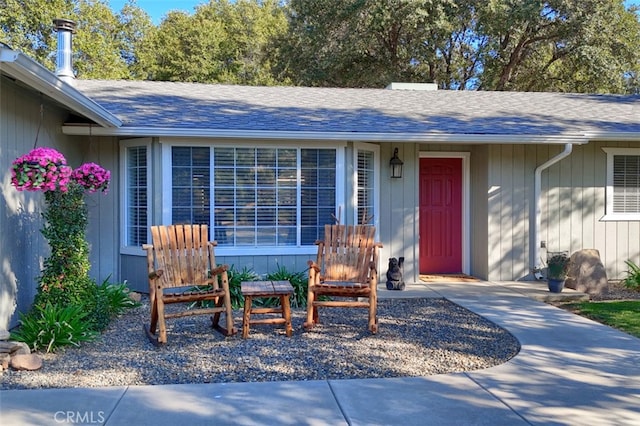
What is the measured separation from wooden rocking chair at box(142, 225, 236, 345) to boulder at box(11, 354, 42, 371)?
1041mm

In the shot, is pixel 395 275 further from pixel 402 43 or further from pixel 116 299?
pixel 402 43

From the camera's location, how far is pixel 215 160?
7840 mm

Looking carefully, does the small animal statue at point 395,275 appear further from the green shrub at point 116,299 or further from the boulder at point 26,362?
the boulder at point 26,362

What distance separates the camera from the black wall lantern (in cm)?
867

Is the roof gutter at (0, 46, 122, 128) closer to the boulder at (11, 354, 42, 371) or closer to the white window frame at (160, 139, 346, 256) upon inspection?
the white window frame at (160, 139, 346, 256)

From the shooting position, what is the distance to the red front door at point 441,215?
962 cm

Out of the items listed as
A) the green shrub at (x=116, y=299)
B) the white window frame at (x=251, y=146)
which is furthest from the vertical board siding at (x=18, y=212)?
the white window frame at (x=251, y=146)

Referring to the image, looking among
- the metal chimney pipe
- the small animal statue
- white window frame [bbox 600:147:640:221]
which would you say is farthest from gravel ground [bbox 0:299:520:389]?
the metal chimney pipe

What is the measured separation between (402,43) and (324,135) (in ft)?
43.0

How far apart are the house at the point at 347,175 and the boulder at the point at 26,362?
1.78m

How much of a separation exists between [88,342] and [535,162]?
7.12 metres

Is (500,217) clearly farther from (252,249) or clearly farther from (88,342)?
(88,342)

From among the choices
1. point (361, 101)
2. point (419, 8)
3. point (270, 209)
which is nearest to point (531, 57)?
point (419, 8)

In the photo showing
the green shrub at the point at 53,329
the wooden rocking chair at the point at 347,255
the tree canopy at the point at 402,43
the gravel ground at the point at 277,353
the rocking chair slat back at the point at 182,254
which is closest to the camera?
the gravel ground at the point at 277,353
